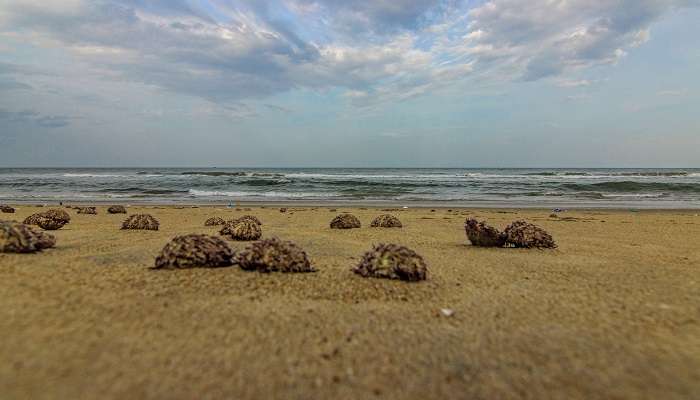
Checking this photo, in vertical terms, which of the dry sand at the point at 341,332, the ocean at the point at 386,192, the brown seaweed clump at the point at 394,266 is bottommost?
the ocean at the point at 386,192

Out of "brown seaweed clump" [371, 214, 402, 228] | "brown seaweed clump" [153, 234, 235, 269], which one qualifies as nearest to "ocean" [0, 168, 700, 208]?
"brown seaweed clump" [371, 214, 402, 228]

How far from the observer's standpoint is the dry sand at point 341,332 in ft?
8.61

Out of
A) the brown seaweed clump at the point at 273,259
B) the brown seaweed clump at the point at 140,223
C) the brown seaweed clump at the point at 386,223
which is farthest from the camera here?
the brown seaweed clump at the point at 386,223

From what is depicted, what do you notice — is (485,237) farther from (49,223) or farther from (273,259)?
(49,223)

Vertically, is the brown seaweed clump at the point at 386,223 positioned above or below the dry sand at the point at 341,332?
below

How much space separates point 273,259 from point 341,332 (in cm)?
207

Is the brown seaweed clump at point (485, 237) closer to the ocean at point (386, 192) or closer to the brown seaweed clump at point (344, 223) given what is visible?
the brown seaweed clump at point (344, 223)

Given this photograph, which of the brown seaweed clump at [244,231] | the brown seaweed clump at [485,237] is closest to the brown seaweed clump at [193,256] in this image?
the brown seaweed clump at [244,231]

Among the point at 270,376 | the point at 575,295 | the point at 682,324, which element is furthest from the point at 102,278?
the point at 682,324

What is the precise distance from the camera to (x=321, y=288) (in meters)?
4.73

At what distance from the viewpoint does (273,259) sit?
5309mm

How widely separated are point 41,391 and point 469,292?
3943mm

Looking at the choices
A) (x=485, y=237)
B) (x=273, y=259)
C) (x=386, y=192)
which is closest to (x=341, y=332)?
(x=273, y=259)

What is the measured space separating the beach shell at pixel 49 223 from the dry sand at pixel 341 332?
172 inches
